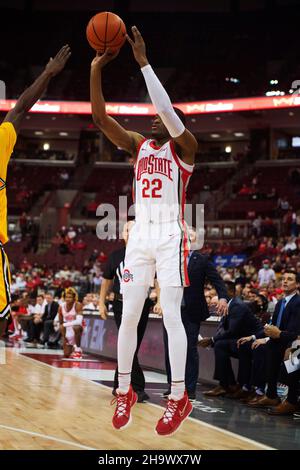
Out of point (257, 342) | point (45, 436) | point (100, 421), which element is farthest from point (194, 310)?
point (45, 436)

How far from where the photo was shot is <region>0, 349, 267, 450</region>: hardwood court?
5.46 m

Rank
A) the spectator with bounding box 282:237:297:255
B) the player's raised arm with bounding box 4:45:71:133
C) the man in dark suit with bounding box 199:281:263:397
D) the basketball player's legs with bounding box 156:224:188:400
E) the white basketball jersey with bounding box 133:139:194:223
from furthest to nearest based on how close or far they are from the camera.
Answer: the spectator with bounding box 282:237:297:255, the man in dark suit with bounding box 199:281:263:397, the white basketball jersey with bounding box 133:139:194:223, the basketball player's legs with bounding box 156:224:188:400, the player's raised arm with bounding box 4:45:71:133

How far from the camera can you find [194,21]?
134 feet

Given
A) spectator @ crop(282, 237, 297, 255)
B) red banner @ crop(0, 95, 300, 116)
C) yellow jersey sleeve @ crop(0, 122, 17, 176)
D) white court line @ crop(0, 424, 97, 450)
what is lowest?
white court line @ crop(0, 424, 97, 450)

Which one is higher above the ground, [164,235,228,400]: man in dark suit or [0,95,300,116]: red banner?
[0,95,300,116]: red banner

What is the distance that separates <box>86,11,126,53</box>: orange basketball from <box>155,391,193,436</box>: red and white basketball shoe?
8.59 ft

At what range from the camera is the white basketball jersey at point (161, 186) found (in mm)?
5539

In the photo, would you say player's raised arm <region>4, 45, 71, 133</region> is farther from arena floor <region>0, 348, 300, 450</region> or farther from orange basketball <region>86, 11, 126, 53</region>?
arena floor <region>0, 348, 300, 450</region>

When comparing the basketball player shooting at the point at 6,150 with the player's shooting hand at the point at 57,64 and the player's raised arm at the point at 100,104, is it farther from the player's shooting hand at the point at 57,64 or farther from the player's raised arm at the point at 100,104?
the player's raised arm at the point at 100,104

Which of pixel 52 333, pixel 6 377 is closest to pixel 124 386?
pixel 6 377

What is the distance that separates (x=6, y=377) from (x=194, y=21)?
33653 mm

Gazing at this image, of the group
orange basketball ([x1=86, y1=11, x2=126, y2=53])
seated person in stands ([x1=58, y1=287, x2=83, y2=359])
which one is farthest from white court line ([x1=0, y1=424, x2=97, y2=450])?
seated person in stands ([x1=58, y1=287, x2=83, y2=359])

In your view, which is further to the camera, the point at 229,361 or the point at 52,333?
the point at 52,333

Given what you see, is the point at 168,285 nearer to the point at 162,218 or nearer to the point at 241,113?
the point at 162,218
